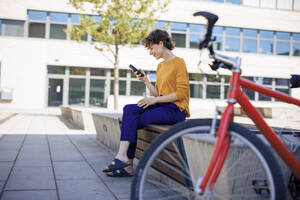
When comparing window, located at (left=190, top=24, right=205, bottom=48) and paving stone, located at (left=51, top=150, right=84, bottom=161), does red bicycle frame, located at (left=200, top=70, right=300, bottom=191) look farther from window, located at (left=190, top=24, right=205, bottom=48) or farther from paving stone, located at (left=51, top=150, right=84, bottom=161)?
window, located at (left=190, top=24, right=205, bottom=48)

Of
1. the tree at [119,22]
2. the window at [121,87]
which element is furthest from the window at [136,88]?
the tree at [119,22]

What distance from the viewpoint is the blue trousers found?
3.27 m

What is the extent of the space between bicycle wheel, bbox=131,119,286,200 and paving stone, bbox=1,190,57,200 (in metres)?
0.90

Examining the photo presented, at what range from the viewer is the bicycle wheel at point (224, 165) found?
168cm

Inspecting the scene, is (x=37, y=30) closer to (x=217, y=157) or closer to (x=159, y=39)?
(x=159, y=39)

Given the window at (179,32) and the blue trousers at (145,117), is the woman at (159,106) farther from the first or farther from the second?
the window at (179,32)

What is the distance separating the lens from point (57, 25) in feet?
69.6

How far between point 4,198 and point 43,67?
1910 cm

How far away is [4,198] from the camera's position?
2699mm

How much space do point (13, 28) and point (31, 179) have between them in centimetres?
1934

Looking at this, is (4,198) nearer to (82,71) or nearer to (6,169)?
(6,169)

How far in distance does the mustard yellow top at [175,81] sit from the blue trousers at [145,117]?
93 millimetres

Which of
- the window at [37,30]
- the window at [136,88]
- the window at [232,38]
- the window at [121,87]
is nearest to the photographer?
the window at [37,30]

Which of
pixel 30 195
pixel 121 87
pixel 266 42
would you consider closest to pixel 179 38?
pixel 121 87
